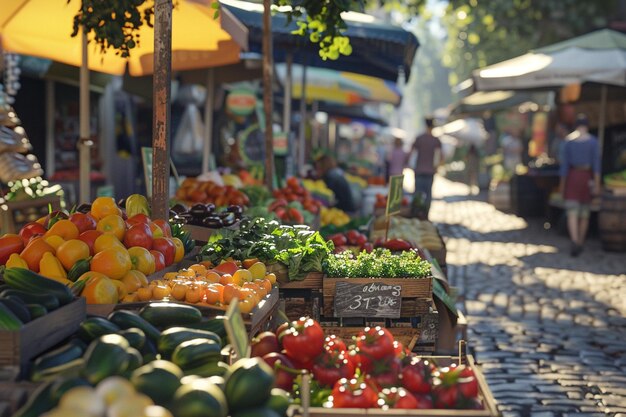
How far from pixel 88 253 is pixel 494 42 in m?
26.3

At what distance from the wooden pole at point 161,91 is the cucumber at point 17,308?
227cm

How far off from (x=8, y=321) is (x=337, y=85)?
51.2 feet

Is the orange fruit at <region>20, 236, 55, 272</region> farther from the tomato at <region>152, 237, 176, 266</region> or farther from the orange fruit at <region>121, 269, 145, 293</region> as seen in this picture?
the tomato at <region>152, 237, 176, 266</region>

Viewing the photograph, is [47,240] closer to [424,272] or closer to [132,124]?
[424,272]

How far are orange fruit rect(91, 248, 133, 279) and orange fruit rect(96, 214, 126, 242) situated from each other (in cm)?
47

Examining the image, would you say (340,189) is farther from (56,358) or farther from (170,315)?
(56,358)

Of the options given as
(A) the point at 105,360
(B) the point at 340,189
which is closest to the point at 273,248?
(A) the point at 105,360

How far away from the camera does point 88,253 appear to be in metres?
4.60

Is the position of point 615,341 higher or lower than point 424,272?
lower

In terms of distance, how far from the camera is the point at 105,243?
469cm

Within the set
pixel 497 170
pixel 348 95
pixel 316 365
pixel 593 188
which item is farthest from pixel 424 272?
pixel 497 170

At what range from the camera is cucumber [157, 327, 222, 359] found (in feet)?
11.3

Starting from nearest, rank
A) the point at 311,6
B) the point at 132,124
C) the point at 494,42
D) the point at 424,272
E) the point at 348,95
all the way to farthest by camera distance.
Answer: the point at 424,272 < the point at 311,6 < the point at 132,124 < the point at 348,95 < the point at 494,42

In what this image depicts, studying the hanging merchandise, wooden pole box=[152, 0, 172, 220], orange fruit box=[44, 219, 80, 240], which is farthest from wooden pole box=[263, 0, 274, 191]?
orange fruit box=[44, 219, 80, 240]
